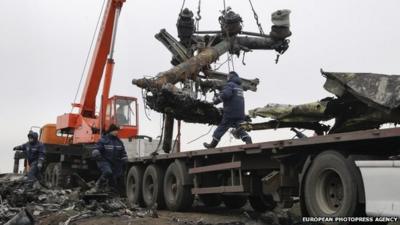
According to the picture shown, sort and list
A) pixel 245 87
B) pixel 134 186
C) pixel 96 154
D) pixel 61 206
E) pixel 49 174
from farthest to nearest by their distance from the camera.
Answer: pixel 49 174
pixel 245 87
pixel 134 186
pixel 96 154
pixel 61 206

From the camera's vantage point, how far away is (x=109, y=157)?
11.4 metres

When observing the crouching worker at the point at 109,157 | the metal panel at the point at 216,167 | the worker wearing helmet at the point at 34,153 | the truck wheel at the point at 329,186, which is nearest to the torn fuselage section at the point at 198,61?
the crouching worker at the point at 109,157

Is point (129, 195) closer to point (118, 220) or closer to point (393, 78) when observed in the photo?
point (118, 220)

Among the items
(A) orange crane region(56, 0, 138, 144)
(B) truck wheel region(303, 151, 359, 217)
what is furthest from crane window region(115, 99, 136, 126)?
(B) truck wheel region(303, 151, 359, 217)

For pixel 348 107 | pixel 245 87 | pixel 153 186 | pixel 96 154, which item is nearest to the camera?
pixel 348 107

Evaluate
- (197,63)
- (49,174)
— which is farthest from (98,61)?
(197,63)

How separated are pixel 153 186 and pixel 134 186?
46.1 inches

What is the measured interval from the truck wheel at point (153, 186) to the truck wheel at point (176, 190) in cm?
18

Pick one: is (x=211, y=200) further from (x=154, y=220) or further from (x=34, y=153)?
(x=34, y=153)

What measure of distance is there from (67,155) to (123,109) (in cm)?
243

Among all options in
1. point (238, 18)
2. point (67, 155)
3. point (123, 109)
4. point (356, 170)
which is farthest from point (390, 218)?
point (67, 155)

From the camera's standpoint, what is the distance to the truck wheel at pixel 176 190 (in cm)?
1023

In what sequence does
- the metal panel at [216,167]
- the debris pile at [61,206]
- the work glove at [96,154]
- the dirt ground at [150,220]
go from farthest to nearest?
the work glove at [96,154]
the debris pile at [61,206]
the metal panel at [216,167]
the dirt ground at [150,220]

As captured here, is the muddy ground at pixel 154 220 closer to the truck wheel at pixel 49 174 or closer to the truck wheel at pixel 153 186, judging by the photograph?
the truck wheel at pixel 153 186
